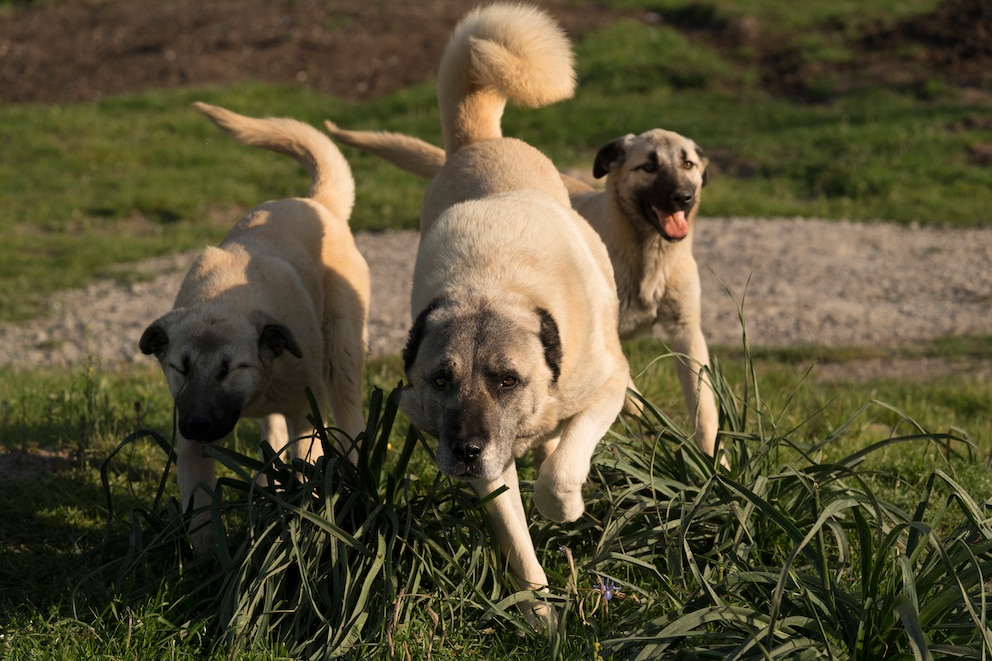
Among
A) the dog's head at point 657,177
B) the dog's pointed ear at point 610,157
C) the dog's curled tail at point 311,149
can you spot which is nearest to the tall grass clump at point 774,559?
the dog's head at point 657,177

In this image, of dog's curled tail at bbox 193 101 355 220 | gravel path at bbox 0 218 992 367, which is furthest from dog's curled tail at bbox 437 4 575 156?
gravel path at bbox 0 218 992 367

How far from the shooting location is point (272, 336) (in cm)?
520

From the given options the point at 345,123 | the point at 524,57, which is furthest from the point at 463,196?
the point at 345,123

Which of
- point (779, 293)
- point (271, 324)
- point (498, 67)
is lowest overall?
point (779, 293)

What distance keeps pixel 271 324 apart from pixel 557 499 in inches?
70.6

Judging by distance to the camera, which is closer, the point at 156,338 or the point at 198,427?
the point at 198,427

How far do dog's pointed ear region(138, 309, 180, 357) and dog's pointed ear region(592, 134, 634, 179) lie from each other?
284cm

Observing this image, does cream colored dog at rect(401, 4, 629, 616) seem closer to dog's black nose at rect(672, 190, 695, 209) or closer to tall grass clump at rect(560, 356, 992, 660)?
tall grass clump at rect(560, 356, 992, 660)

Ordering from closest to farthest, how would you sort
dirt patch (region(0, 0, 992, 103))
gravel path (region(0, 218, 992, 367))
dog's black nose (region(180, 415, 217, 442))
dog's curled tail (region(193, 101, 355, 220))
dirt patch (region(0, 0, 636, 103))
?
dog's black nose (region(180, 415, 217, 442)) → dog's curled tail (region(193, 101, 355, 220)) → gravel path (region(0, 218, 992, 367)) → dirt patch (region(0, 0, 992, 103)) → dirt patch (region(0, 0, 636, 103))

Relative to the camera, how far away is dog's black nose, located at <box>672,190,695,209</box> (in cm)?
638

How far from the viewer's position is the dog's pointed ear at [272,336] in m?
5.13

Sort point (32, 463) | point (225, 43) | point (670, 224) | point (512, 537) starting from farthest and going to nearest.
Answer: point (225, 43)
point (670, 224)
point (32, 463)
point (512, 537)

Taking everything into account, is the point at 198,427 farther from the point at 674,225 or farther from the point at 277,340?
the point at 674,225

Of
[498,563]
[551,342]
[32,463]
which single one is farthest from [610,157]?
[32,463]
